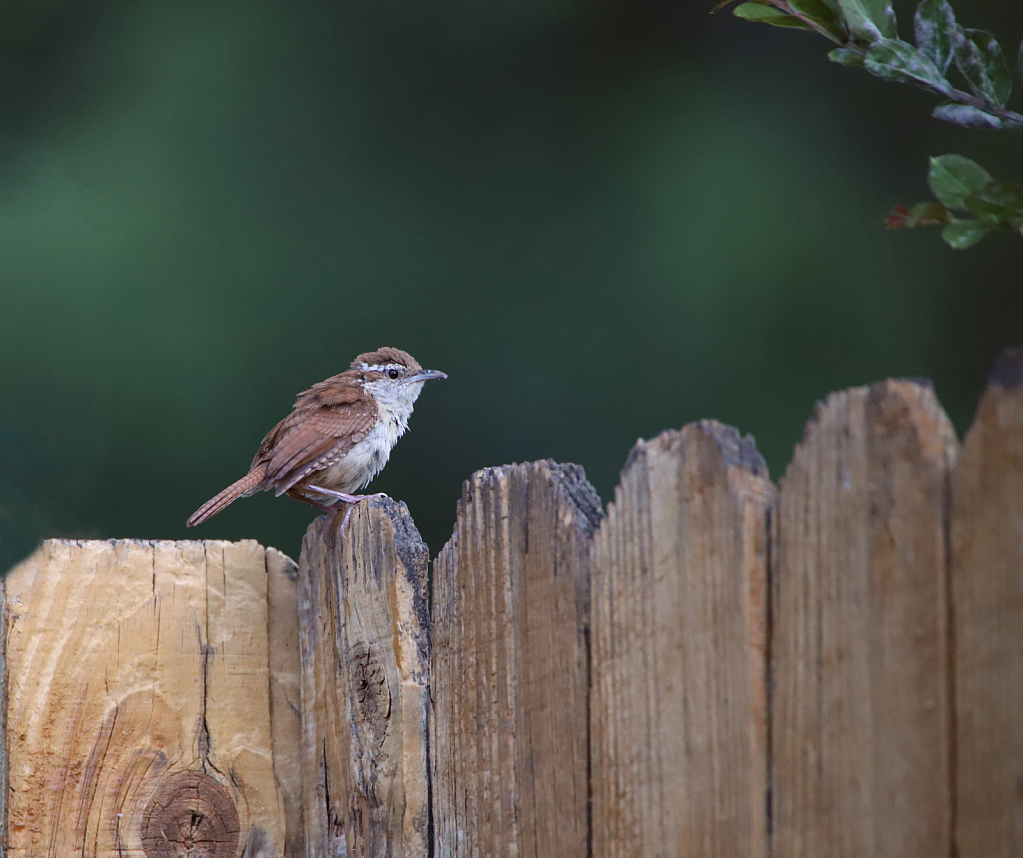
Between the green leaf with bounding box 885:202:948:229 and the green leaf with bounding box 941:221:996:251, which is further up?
the green leaf with bounding box 885:202:948:229

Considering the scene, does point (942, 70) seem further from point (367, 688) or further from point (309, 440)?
point (309, 440)

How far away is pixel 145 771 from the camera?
209 cm

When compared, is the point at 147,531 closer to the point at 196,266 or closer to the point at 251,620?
the point at 196,266

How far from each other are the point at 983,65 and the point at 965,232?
0.25 metres

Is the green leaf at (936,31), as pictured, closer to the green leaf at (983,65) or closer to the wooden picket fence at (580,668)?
the green leaf at (983,65)

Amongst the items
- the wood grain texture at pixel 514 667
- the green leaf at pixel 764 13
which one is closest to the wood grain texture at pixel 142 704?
the wood grain texture at pixel 514 667

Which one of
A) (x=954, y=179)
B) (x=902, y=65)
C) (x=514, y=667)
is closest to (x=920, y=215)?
(x=954, y=179)

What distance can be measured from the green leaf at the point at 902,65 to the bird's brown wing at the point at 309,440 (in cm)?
261

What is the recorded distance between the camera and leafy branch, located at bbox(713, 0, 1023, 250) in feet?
3.54

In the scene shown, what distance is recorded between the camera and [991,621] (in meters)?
0.91

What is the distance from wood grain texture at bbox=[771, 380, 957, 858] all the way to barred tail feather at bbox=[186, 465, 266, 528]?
88.2 inches

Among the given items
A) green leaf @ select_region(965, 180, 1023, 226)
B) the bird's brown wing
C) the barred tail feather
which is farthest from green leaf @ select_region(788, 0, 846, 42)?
the bird's brown wing

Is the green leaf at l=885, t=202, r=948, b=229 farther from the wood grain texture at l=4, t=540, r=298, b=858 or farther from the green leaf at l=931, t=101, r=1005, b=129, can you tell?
the wood grain texture at l=4, t=540, r=298, b=858

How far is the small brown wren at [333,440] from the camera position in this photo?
3504 millimetres
